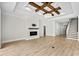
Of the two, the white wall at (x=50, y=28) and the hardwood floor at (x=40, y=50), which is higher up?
the white wall at (x=50, y=28)

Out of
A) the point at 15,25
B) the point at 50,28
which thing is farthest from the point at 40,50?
the point at 50,28

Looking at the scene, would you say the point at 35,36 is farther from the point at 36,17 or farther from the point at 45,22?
the point at 45,22

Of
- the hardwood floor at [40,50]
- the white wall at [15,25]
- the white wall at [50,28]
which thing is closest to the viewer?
the hardwood floor at [40,50]

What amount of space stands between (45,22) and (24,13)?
4.44m

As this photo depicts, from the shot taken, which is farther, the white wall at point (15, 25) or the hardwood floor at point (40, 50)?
the white wall at point (15, 25)

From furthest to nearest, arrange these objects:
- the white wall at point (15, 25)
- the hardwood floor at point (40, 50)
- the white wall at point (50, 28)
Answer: the white wall at point (50, 28) < the white wall at point (15, 25) < the hardwood floor at point (40, 50)

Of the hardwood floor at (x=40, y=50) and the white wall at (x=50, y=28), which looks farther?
the white wall at (x=50, y=28)

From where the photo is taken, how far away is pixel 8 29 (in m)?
6.55

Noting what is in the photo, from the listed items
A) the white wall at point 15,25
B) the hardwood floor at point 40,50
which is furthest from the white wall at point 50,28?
the hardwood floor at point 40,50

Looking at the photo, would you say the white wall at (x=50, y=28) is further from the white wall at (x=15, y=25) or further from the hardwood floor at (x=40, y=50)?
the hardwood floor at (x=40, y=50)

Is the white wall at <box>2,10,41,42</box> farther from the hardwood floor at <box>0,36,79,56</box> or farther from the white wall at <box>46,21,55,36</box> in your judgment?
the white wall at <box>46,21,55,36</box>

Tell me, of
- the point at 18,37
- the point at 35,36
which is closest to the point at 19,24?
the point at 18,37

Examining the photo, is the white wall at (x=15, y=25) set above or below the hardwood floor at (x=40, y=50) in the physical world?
above

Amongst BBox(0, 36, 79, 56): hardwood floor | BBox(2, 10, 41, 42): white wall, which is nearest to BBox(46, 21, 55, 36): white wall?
BBox(2, 10, 41, 42): white wall
